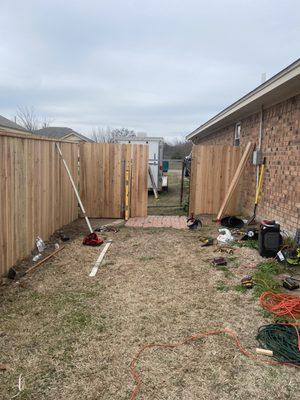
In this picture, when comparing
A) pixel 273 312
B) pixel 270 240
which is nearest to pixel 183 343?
pixel 273 312

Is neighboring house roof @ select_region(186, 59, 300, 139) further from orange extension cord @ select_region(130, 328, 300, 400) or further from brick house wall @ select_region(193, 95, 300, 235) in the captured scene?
orange extension cord @ select_region(130, 328, 300, 400)

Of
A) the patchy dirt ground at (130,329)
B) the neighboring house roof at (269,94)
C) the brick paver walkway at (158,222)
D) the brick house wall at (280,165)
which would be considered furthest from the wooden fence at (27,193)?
the brick house wall at (280,165)

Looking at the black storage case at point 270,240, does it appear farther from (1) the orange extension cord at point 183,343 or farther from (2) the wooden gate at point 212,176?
(2) the wooden gate at point 212,176

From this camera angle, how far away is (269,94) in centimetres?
637

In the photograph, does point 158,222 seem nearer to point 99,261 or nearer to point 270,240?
point 99,261

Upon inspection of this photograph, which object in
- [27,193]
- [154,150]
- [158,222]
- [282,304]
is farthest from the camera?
[154,150]

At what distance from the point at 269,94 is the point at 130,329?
4969 mm

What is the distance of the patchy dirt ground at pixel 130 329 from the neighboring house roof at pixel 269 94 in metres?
2.75

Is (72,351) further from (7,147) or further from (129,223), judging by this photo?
(129,223)

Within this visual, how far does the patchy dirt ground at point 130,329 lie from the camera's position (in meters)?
2.50

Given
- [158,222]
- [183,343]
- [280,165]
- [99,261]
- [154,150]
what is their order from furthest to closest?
[154,150], [158,222], [280,165], [99,261], [183,343]

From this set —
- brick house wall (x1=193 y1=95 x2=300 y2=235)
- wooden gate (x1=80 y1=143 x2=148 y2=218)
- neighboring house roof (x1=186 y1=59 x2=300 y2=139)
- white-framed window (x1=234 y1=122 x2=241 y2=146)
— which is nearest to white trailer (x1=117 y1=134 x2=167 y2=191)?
white-framed window (x1=234 y1=122 x2=241 y2=146)

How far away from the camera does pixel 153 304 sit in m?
3.90

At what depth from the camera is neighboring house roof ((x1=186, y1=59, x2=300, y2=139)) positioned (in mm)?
5120
